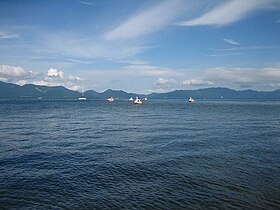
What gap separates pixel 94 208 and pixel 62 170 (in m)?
9.48

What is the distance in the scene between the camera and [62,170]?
2477 centimetres

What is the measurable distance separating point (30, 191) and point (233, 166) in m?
20.4

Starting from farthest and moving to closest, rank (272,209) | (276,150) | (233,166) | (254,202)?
1. (276,150)
2. (233,166)
3. (254,202)
4. (272,209)

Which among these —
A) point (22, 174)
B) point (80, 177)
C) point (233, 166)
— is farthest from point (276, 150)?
point (22, 174)

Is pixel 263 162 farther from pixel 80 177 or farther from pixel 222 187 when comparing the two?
pixel 80 177

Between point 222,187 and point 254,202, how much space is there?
10.2ft

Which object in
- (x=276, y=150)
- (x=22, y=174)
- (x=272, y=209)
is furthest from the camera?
(x=276, y=150)

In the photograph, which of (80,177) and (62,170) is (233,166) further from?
(62,170)

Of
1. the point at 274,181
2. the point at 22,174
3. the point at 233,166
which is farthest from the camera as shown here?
the point at 233,166

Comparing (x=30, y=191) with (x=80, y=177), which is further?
(x=80, y=177)

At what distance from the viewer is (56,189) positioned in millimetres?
19812

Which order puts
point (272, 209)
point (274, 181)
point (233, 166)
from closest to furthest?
point (272, 209), point (274, 181), point (233, 166)

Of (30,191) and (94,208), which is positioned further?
(30,191)

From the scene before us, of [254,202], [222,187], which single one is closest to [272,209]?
[254,202]
